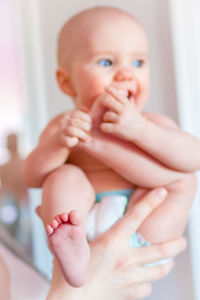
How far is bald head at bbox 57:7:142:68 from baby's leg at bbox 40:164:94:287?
0.69 feet

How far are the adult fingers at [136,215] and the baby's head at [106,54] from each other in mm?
154

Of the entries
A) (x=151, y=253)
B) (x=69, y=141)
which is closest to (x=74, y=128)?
(x=69, y=141)

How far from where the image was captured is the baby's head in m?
0.73

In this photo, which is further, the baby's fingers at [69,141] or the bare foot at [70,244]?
the baby's fingers at [69,141]

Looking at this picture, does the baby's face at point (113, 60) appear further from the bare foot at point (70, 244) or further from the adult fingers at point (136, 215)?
the bare foot at point (70, 244)

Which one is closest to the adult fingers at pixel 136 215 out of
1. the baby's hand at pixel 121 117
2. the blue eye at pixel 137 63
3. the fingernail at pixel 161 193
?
the fingernail at pixel 161 193

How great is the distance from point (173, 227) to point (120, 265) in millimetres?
113

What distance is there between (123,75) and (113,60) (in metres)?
0.04

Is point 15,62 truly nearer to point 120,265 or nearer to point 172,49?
point 172,49

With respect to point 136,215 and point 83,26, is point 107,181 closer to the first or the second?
point 136,215

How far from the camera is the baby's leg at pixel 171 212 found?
28.7 inches

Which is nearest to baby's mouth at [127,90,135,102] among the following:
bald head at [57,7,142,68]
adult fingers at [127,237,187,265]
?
bald head at [57,7,142,68]

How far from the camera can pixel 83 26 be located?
2.48ft

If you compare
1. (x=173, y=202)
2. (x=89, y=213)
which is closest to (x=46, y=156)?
(x=89, y=213)
